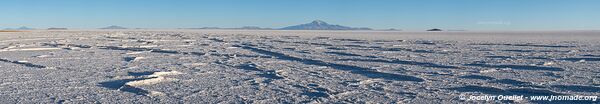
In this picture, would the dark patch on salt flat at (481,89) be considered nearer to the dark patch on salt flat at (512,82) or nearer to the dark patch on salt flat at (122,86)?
the dark patch on salt flat at (512,82)

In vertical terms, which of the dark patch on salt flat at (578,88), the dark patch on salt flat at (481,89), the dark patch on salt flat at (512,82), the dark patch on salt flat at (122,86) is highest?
the dark patch on salt flat at (578,88)

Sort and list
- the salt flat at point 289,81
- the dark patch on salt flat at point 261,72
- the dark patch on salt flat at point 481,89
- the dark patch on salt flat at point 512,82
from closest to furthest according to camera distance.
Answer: the salt flat at point 289,81, the dark patch on salt flat at point 481,89, the dark patch on salt flat at point 512,82, the dark patch on salt flat at point 261,72

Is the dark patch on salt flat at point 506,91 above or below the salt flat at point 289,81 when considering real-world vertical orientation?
above

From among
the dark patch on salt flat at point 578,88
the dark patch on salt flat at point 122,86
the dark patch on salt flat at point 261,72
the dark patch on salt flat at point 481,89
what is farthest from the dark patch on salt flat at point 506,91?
the dark patch on salt flat at point 122,86

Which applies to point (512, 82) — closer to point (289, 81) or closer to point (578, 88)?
point (578, 88)

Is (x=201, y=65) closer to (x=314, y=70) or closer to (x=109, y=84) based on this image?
(x=314, y=70)

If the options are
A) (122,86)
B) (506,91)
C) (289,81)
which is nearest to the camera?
(506,91)

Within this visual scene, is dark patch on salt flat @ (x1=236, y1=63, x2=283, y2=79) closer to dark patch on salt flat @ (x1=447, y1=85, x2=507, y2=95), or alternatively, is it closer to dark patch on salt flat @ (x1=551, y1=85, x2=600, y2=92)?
dark patch on salt flat @ (x1=447, y1=85, x2=507, y2=95)

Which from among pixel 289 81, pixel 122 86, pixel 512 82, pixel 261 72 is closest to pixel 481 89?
pixel 512 82

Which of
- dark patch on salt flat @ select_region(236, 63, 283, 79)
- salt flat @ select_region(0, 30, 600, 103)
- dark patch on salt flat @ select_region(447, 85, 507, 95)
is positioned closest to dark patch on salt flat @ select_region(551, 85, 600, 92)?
salt flat @ select_region(0, 30, 600, 103)

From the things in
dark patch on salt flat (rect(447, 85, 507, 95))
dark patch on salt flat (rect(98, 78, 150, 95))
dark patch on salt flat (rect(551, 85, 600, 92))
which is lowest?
dark patch on salt flat (rect(98, 78, 150, 95))

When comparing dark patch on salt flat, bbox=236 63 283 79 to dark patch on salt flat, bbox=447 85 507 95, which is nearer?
dark patch on salt flat, bbox=447 85 507 95

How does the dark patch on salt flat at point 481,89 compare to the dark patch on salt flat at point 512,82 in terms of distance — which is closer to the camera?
the dark patch on salt flat at point 481,89

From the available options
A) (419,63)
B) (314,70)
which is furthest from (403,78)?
(419,63)
